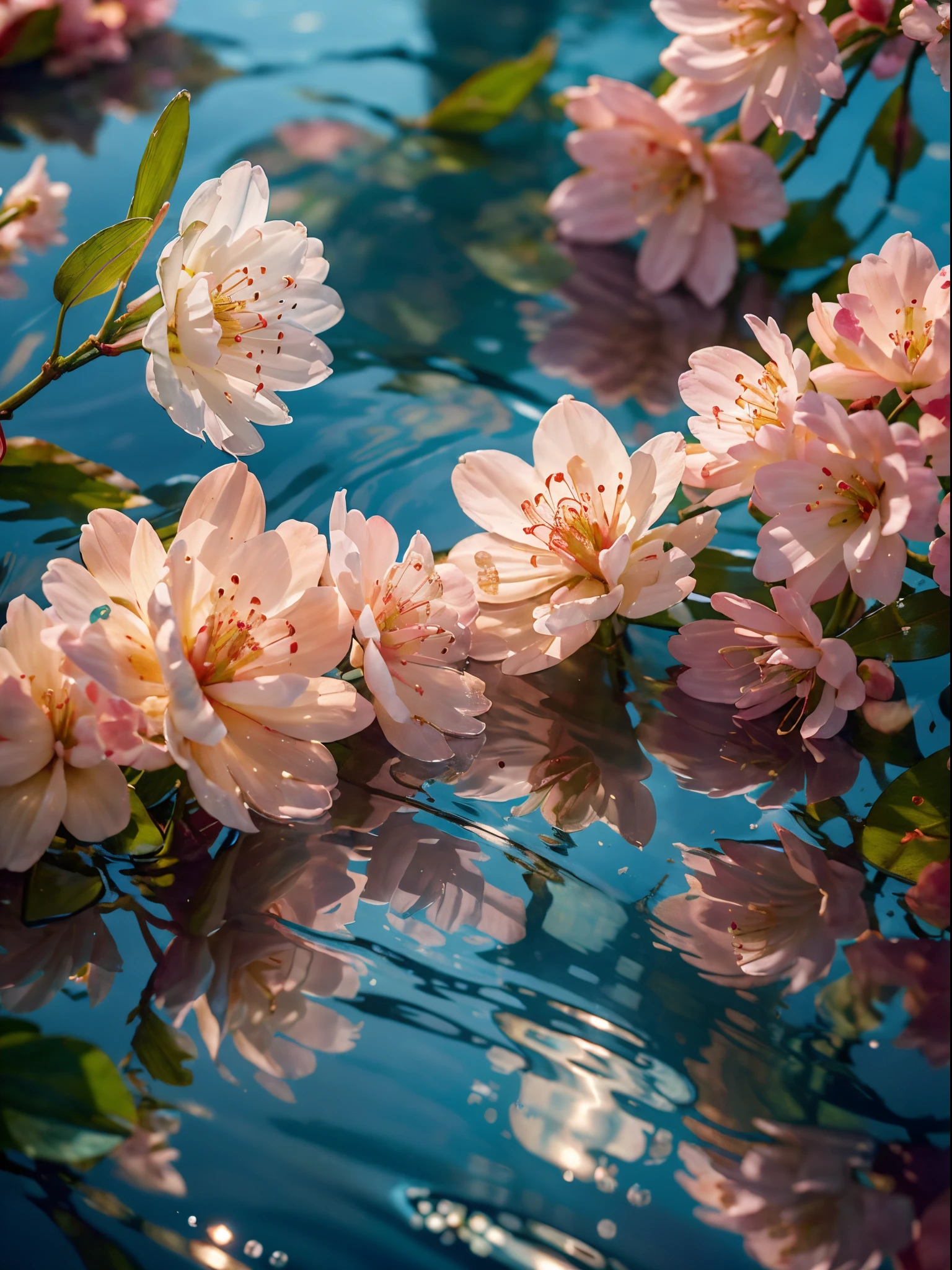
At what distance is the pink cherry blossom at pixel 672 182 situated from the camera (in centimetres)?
72

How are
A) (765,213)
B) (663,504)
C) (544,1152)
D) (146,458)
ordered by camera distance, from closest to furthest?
(544,1152), (663,504), (146,458), (765,213)

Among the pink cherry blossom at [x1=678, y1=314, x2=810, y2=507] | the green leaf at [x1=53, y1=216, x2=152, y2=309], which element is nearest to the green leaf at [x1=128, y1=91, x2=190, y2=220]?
the green leaf at [x1=53, y1=216, x2=152, y2=309]

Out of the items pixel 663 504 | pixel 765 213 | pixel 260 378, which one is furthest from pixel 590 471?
pixel 765 213

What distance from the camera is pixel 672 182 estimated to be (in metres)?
0.76

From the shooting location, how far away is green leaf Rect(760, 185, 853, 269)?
79cm

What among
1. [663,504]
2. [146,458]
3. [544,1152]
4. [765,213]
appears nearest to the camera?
[544,1152]

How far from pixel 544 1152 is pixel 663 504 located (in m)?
0.25

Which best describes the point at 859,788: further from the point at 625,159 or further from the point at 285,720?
the point at 625,159

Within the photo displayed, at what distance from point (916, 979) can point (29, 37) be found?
39.2 inches

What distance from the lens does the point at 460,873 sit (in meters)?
0.43

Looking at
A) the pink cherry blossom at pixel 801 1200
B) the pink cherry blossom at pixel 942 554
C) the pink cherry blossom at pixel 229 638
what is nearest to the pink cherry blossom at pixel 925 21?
the pink cherry blossom at pixel 942 554

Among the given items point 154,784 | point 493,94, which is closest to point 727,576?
point 154,784

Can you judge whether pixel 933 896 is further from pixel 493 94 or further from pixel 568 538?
pixel 493 94

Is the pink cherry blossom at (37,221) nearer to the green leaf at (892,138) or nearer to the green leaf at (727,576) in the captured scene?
the green leaf at (727,576)
